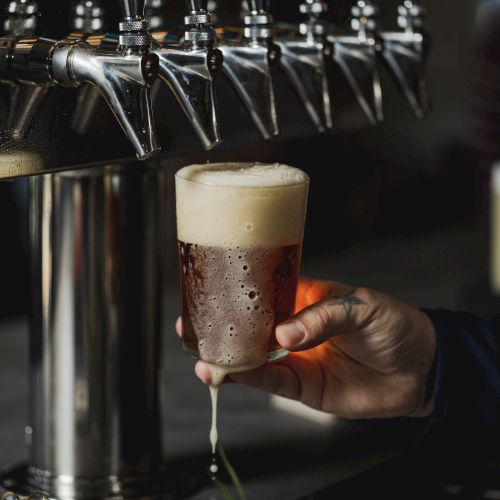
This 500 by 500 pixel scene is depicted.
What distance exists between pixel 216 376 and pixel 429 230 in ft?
6.78

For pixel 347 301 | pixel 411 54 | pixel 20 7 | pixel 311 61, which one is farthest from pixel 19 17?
pixel 411 54

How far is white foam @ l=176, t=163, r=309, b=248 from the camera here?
1.14 meters

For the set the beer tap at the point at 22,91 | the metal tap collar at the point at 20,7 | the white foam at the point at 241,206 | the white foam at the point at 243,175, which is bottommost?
the white foam at the point at 241,206

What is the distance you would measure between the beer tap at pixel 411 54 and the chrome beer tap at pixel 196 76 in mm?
539

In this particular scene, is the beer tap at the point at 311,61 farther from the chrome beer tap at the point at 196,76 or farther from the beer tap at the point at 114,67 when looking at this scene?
the beer tap at the point at 114,67

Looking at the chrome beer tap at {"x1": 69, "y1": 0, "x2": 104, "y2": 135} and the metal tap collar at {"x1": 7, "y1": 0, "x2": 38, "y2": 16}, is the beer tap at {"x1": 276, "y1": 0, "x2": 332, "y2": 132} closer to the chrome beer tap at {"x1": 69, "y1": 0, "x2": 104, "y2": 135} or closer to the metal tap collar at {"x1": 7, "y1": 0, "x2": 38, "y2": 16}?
the chrome beer tap at {"x1": 69, "y1": 0, "x2": 104, "y2": 135}

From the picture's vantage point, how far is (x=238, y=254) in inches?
45.2

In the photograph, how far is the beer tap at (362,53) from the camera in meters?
1.58

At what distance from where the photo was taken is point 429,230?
317 centimetres

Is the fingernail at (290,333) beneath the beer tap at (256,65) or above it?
beneath

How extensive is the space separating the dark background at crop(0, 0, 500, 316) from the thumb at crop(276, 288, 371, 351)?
5.46ft

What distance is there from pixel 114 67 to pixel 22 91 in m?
0.16

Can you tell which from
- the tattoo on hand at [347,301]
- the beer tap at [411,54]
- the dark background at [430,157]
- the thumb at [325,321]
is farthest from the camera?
the dark background at [430,157]

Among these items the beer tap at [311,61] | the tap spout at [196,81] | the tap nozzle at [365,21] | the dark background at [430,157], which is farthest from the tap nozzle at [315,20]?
the dark background at [430,157]
